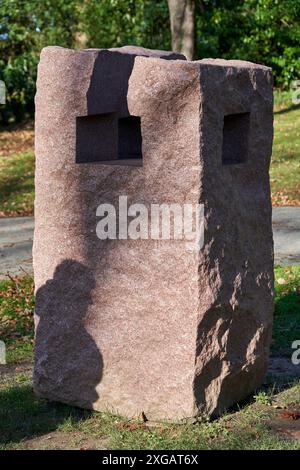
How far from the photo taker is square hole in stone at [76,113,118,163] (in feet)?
15.5

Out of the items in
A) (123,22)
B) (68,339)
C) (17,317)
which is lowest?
(17,317)

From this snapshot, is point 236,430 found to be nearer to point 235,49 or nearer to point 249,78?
point 249,78

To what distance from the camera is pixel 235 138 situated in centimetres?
487

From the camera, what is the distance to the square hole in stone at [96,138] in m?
4.72

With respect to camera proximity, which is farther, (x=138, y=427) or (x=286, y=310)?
(x=286, y=310)

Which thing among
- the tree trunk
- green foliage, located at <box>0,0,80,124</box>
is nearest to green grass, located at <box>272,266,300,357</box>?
the tree trunk

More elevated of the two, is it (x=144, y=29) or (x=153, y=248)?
(x=144, y=29)

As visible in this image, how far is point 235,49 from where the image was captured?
69.4 feet

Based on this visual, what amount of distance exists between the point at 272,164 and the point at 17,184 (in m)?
4.86

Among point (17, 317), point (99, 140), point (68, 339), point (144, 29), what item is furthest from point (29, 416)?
point (144, 29)

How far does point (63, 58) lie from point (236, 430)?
7.50 feet

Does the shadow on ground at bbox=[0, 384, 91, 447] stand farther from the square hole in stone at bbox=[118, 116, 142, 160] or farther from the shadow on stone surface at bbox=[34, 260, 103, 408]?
the square hole in stone at bbox=[118, 116, 142, 160]

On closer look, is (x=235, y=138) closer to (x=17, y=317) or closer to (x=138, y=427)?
(x=138, y=427)
